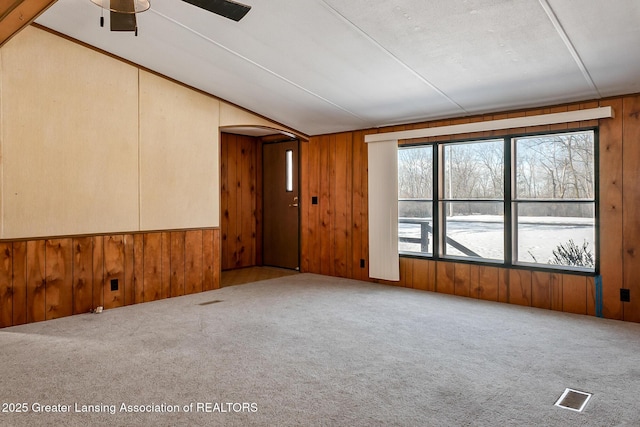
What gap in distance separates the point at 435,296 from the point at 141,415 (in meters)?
3.62

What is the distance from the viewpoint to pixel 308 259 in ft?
21.7

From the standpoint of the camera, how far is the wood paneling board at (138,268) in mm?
4641

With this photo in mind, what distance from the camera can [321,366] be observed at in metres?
Result: 2.83

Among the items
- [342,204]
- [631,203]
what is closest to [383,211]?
[342,204]

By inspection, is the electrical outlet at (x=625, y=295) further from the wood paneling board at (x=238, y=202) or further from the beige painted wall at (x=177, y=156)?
the wood paneling board at (x=238, y=202)

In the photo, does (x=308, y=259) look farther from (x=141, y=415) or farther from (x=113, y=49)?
(x=141, y=415)

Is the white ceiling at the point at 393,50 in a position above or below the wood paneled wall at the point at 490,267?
above

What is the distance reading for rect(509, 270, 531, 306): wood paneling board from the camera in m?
4.49

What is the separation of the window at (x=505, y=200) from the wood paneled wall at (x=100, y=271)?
8.90 ft

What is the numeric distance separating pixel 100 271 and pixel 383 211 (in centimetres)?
348

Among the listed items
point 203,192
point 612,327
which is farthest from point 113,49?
point 612,327

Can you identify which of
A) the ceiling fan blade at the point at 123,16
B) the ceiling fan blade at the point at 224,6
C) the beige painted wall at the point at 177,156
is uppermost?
the ceiling fan blade at the point at 123,16

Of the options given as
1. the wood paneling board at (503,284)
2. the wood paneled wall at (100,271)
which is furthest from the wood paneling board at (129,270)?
the wood paneling board at (503,284)

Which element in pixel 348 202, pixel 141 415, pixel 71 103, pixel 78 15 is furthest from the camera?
pixel 348 202
